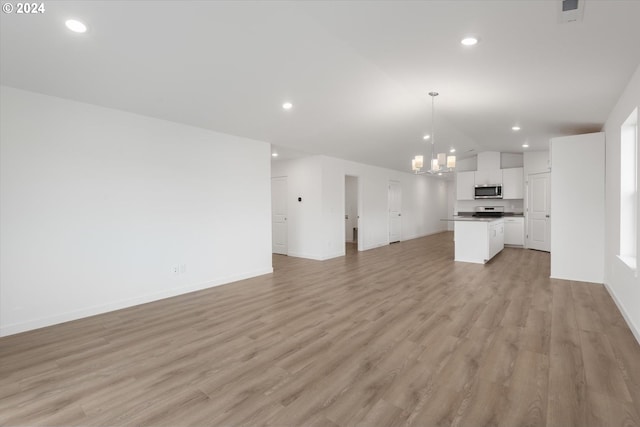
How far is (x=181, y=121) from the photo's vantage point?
4.57 meters

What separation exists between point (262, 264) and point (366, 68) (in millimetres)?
4050

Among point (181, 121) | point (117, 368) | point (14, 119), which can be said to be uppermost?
point (181, 121)

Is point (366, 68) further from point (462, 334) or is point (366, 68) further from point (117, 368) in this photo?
point (117, 368)

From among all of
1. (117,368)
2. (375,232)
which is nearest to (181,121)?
(117,368)

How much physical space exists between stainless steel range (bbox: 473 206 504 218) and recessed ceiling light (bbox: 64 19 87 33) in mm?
10221

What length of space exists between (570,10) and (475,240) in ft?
17.8

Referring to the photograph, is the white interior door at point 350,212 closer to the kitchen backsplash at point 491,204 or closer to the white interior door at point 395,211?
the white interior door at point 395,211

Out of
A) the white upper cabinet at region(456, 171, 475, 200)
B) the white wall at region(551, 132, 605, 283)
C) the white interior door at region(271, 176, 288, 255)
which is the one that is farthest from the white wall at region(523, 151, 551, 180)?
the white interior door at region(271, 176, 288, 255)

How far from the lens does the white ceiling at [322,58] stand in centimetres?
226

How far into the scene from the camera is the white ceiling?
2264 mm

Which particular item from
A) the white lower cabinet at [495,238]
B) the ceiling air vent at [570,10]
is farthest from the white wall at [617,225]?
the white lower cabinet at [495,238]

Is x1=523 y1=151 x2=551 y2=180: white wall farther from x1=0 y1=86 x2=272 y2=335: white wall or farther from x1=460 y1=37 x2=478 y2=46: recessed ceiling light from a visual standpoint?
x1=0 y1=86 x2=272 y2=335: white wall

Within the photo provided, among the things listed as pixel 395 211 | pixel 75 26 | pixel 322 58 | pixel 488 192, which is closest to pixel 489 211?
pixel 488 192

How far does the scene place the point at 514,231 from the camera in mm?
9094
